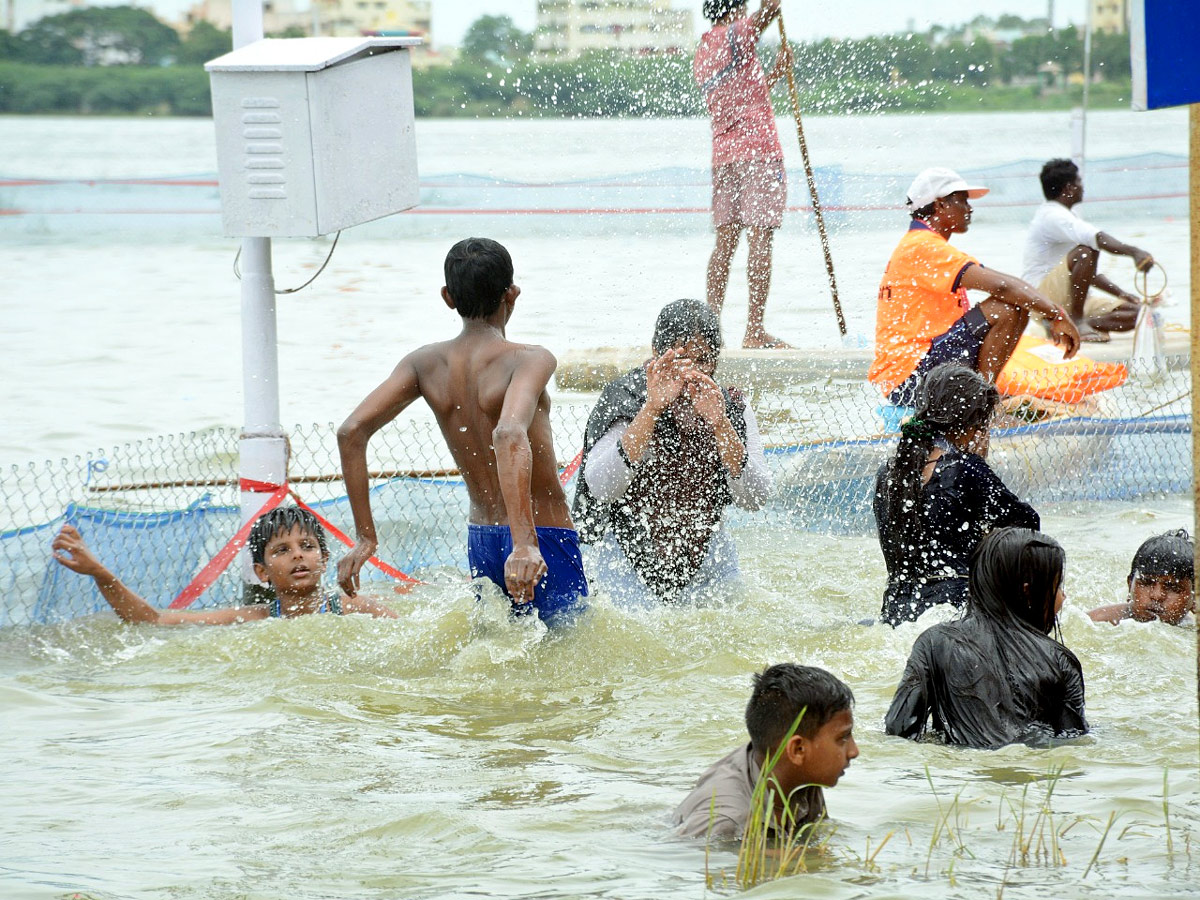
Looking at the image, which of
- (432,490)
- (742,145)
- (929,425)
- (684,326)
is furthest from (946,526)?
(742,145)

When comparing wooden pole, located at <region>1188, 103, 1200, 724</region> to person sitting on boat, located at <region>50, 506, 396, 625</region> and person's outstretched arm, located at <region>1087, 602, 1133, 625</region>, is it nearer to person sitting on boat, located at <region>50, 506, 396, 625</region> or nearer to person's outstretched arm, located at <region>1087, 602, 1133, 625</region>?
person's outstretched arm, located at <region>1087, 602, 1133, 625</region>

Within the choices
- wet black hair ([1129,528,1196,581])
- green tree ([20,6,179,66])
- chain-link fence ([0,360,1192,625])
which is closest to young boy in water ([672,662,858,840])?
wet black hair ([1129,528,1196,581])

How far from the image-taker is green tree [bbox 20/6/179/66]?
4872cm

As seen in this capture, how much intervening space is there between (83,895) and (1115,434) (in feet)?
19.8

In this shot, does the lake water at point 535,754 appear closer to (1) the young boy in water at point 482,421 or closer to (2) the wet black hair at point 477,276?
(1) the young boy in water at point 482,421

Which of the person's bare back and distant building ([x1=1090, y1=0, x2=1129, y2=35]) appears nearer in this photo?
the person's bare back

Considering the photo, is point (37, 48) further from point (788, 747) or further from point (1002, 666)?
point (788, 747)

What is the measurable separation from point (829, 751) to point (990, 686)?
2.99 ft

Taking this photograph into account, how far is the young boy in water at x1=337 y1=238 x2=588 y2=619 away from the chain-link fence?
45.7 inches

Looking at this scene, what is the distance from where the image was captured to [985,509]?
5172 millimetres

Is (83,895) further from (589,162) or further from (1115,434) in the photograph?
(589,162)

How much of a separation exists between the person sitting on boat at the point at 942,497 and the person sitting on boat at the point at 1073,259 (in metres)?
6.19

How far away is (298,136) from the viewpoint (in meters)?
6.11

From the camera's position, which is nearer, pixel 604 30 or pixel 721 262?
pixel 721 262
